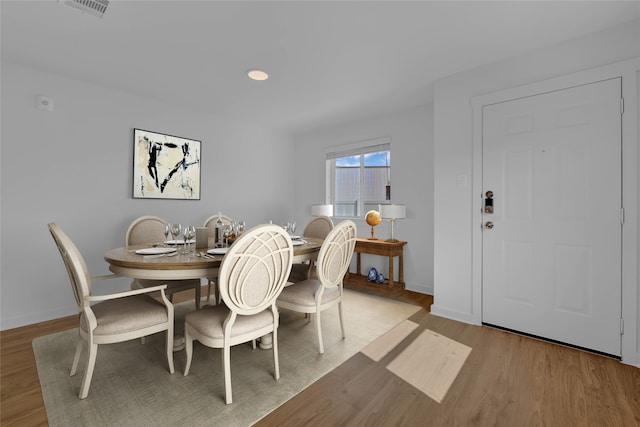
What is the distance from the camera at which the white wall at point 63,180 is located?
104 inches

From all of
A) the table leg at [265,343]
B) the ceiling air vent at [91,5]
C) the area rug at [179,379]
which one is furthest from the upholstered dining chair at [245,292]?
the ceiling air vent at [91,5]

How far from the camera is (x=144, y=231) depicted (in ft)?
9.33

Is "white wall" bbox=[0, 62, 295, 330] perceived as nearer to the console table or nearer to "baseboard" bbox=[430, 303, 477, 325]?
the console table

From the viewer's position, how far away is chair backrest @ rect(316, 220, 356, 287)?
6.93 feet

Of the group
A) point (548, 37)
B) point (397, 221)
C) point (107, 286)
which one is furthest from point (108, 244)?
point (548, 37)

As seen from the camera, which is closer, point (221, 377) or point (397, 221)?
point (221, 377)

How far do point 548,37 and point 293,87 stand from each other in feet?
7.53

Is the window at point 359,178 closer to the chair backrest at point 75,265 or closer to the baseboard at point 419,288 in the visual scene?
the baseboard at point 419,288

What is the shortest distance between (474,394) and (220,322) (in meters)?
1.58

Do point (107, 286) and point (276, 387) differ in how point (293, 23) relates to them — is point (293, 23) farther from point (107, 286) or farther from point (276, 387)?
point (107, 286)

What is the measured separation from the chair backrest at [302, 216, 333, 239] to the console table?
912 mm

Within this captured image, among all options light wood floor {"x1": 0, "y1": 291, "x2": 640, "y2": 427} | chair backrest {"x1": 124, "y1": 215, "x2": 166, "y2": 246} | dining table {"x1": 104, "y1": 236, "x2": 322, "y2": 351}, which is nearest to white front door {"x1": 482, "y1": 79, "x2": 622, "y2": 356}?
light wood floor {"x1": 0, "y1": 291, "x2": 640, "y2": 427}

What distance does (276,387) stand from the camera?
1.75 metres

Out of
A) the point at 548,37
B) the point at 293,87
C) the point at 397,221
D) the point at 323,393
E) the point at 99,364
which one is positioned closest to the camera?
the point at 323,393
